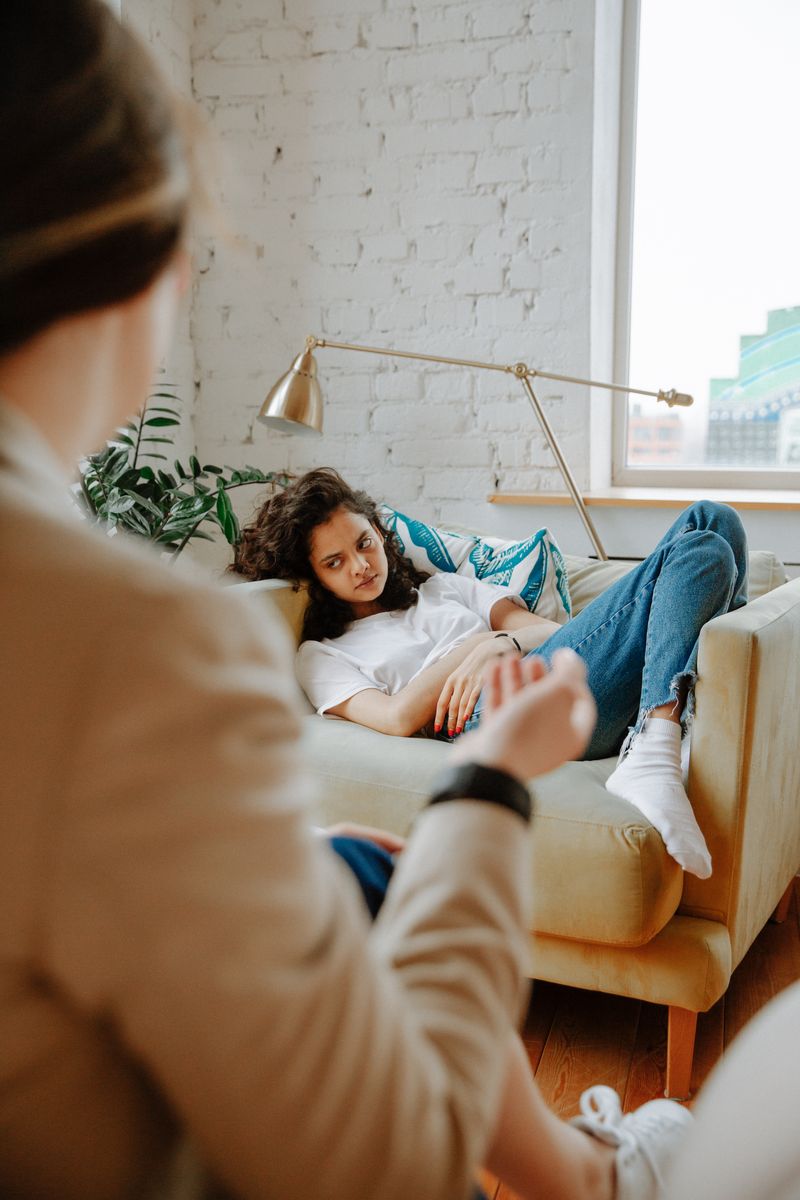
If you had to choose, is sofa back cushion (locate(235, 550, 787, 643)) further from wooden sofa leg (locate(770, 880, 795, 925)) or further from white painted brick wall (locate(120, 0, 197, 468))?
white painted brick wall (locate(120, 0, 197, 468))

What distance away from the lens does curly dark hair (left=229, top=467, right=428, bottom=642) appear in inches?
87.8

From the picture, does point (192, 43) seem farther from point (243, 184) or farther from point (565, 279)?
point (565, 279)

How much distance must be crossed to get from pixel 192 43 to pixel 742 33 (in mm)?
1614

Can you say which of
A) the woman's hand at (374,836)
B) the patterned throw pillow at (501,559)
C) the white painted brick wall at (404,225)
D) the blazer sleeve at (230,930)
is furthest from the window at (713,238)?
the blazer sleeve at (230,930)

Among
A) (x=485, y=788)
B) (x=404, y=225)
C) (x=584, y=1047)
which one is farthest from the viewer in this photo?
(x=404, y=225)

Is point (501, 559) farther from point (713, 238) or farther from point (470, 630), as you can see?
point (713, 238)

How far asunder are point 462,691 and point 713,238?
1924mm

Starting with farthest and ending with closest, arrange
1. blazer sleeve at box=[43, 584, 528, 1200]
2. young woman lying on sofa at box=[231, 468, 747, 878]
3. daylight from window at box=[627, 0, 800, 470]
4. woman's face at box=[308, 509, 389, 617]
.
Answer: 1. daylight from window at box=[627, 0, 800, 470]
2. woman's face at box=[308, 509, 389, 617]
3. young woman lying on sofa at box=[231, 468, 747, 878]
4. blazer sleeve at box=[43, 584, 528, 1200]

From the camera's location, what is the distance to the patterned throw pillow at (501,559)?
2289mm

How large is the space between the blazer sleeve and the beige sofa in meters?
1.06

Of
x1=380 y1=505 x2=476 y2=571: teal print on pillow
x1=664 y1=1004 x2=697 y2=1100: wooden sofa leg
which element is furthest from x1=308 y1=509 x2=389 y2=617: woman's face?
x1=664 y1=1004 x2=697 y2=1100: wooden sofa leg

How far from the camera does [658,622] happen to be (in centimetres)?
180

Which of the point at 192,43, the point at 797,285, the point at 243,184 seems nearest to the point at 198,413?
the point at 243,184

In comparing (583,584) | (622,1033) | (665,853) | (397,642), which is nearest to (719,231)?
(583,584)
